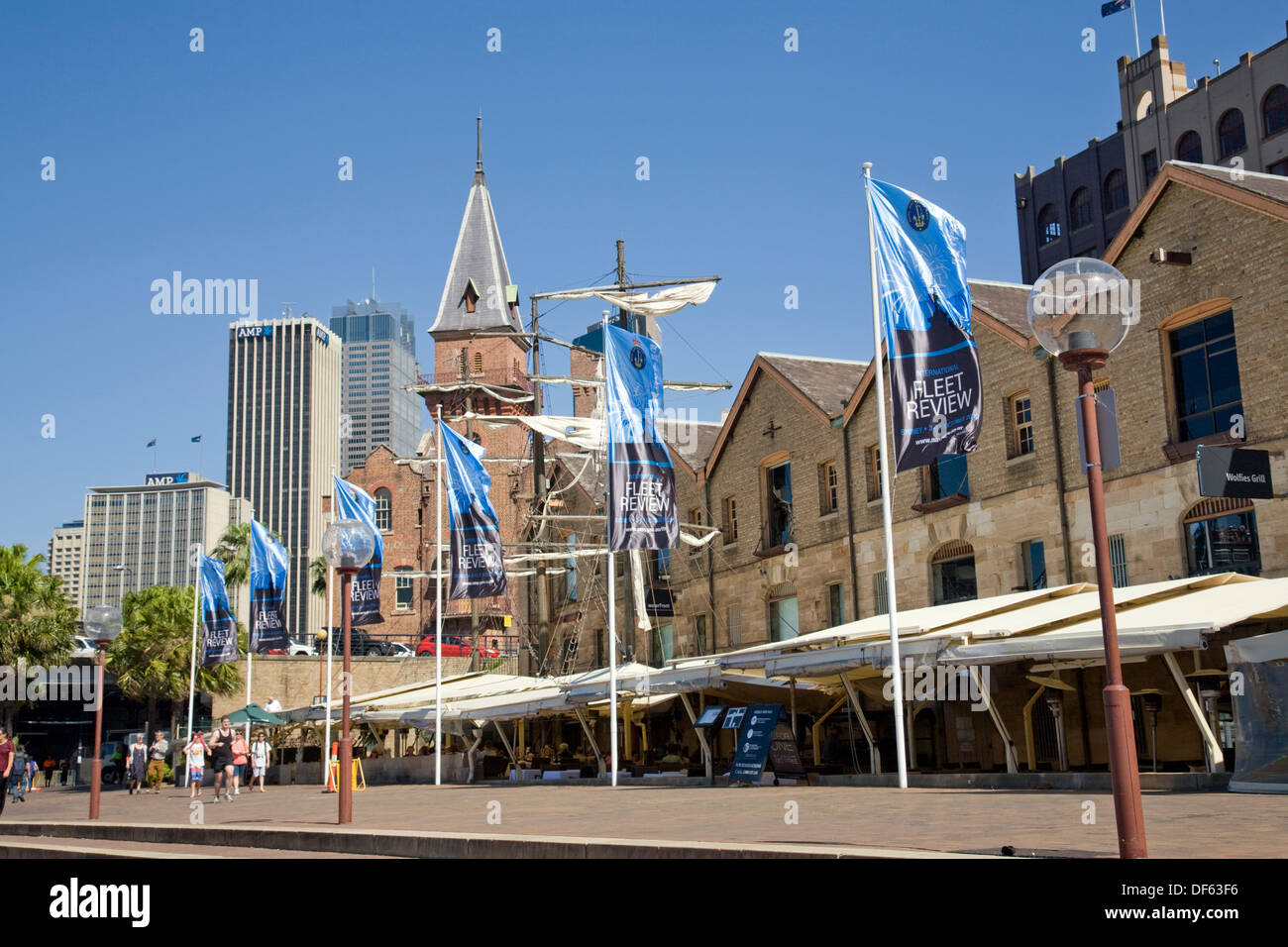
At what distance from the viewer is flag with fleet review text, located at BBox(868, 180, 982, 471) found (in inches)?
718

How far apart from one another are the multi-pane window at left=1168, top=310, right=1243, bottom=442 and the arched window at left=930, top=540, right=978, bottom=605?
20.9 feet

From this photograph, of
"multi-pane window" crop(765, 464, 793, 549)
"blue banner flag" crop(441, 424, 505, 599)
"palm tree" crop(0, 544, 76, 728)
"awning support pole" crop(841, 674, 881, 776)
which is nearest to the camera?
"awning support pole" crop(841, 674, 881, 776)

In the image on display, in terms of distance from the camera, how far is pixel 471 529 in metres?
30.6

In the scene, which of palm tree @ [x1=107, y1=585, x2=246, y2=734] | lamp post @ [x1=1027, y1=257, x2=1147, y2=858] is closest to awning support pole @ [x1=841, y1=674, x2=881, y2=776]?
lamp post @ [x1=1027, y1=257, x2=1147, y2=858]

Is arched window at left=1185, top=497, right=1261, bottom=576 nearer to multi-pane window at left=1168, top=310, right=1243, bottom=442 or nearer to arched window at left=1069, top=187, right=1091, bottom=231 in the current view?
multi-pane window at left=1168, top=310, right=1243, bottom=442

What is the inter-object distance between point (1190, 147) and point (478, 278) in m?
39.8

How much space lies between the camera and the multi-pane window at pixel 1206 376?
23.6 m

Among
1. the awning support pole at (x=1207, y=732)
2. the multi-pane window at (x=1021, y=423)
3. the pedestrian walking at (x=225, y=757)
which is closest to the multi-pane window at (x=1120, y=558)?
the multi-pane window at (x=1021, y=423)

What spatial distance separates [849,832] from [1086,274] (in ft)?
17.8

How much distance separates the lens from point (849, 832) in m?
11.8

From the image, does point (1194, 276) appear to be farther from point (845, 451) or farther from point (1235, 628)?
point (845, 451)

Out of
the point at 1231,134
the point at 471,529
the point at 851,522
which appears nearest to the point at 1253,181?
the point at 851,522
